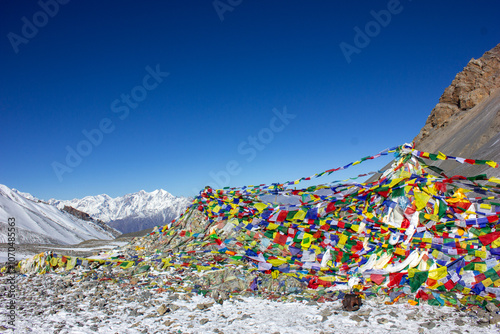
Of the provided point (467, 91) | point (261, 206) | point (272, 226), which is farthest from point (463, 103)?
point (272, 226)

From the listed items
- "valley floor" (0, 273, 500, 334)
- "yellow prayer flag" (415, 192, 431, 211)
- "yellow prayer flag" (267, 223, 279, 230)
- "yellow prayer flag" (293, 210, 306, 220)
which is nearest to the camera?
"valley floor" (0, 273, 500, 334)

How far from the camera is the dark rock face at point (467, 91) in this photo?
52.5m

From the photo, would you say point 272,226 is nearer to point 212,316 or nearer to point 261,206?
point 261,206

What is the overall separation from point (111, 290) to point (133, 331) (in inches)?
109

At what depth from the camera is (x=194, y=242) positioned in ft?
38.1

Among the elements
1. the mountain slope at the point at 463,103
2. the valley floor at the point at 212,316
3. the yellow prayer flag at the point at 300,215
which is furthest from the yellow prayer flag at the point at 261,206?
the mountain slope at the point at 463,103

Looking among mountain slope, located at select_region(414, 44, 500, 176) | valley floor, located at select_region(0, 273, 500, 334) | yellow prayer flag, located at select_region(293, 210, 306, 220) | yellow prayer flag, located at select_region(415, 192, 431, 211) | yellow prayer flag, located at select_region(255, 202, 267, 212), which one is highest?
mountain slope, located at select_region(414, 44, 500, 176)

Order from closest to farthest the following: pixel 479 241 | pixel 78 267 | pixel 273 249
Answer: pixel 479 241 → pixel 273 249 → pixel 78 267

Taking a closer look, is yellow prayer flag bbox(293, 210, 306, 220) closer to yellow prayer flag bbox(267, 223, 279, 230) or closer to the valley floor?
yellow prayer flag bbox(267, 223, 279, 230)

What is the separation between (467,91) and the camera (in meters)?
55.3

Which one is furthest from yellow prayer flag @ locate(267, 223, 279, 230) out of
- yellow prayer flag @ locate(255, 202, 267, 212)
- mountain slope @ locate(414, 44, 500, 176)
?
mountain slope @ locate(414, 44, 500, 176)

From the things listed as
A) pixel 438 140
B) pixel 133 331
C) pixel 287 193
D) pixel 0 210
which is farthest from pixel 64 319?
pixel 0 210

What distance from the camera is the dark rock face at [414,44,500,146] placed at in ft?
172

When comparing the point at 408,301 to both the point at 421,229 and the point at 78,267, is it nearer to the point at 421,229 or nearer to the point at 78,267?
the point at 421,229
